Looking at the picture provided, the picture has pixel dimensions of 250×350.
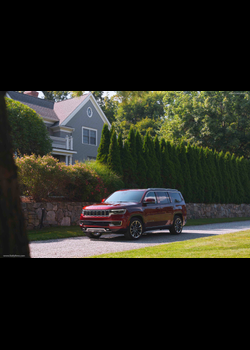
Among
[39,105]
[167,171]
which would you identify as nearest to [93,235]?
[167,171]

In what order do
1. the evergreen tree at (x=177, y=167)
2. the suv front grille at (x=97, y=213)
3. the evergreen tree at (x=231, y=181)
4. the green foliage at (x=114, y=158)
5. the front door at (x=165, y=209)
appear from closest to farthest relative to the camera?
the suv front grille at (x=97, y=213), the front door at (x=165, y=209), the green foliage at (x=114, y=158), the evergreen tree at (x=177, y=167), the evergreen tree at (x=231, y=181)

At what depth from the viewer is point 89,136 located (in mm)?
33188

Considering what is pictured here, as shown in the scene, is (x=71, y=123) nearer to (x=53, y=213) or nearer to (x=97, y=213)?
(x=53, y=213)

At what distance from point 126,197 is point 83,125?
2039cm

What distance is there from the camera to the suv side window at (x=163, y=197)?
1396 centimetres

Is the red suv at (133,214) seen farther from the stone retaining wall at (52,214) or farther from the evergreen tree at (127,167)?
the evergreen tree at (127,167)

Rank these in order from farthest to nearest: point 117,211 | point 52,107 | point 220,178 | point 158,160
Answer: point 52,107 < point 220,178 < point 158,160 < point 117,211

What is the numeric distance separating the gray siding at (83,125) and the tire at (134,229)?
62.9 feet

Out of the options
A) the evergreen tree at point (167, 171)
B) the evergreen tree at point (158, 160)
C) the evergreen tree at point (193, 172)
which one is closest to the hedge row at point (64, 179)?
the evergreen tree at point (158, 160)

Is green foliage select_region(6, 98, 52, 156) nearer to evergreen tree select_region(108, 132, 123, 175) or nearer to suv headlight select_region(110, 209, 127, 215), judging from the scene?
evergreen tree select_region(108, 132, 123, 175)

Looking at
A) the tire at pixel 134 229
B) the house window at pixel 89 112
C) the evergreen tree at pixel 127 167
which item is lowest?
the tire at pixel 134 229
